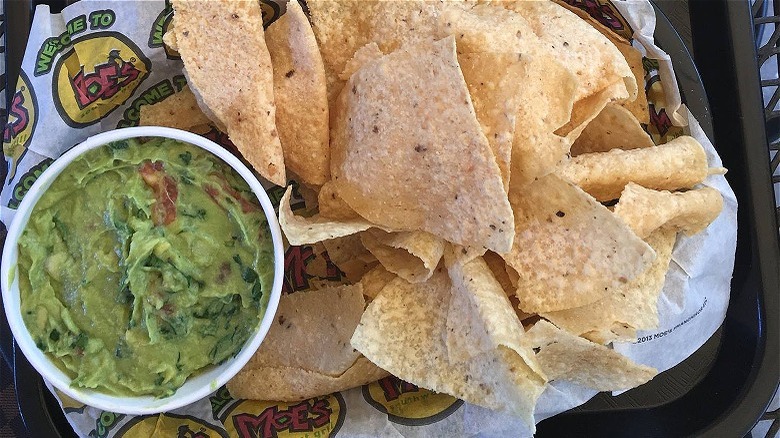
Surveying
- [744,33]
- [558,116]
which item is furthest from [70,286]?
[744,33]

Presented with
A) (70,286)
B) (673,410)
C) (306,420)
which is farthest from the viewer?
Result: (673,410)

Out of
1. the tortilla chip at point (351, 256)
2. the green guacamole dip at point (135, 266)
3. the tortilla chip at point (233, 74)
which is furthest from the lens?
the tortilla chip at point (351, 256)

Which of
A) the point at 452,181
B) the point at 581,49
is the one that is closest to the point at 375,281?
→ the point at 452,181

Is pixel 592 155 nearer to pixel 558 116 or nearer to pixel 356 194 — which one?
pixel 558 116

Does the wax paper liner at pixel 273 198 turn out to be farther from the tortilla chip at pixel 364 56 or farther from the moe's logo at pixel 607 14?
the tortilla chip at pixel 364 56

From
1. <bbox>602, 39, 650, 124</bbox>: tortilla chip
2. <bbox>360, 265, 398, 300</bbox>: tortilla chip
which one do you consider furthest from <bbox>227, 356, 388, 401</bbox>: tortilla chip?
<bbox>602, 39, 650, 124</bbox>: tortilla chip

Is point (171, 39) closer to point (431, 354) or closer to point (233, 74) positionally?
point (233, 74)

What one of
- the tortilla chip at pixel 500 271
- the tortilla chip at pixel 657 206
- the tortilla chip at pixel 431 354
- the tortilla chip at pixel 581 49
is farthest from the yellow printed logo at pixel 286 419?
the tortilla chip at pixel 581 49
